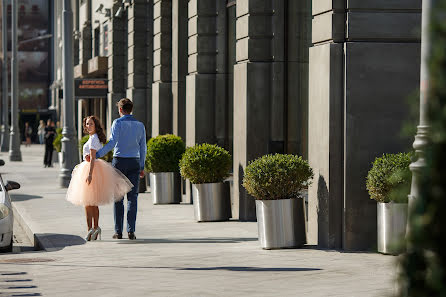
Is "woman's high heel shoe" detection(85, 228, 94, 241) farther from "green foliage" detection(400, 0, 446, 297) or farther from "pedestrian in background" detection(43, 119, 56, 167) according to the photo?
"pedestrian in background" detection(43, 119, 56, 167)

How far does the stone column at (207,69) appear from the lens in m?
18.5

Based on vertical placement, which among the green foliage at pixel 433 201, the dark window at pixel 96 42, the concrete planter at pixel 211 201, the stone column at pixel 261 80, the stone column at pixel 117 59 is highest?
the dark window at pixel 96 42

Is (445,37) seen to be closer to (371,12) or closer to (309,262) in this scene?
(309,262)

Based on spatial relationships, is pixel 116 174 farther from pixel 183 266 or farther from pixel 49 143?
pixel 49 143

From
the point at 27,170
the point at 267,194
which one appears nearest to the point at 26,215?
the point at 267,194

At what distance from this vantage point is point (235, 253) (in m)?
10.9

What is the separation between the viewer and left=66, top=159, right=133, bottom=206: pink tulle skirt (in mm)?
12312

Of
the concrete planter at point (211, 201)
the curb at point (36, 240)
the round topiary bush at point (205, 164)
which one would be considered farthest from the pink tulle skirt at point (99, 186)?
the concrete planter at point (211, 201)

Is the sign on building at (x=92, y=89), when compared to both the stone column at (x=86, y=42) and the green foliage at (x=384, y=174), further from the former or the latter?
the green foliage at (x=384, y=174)

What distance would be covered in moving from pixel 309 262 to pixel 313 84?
268 cm

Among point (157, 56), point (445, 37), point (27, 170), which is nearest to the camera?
point (445, 37)

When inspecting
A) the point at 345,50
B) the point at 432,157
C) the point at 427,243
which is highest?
the point at 345,50

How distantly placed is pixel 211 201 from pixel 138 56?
11952mm

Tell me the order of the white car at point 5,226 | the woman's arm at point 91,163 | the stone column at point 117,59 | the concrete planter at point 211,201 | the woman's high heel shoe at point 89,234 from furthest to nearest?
the stone column at point 117,59 → the concrete planter at point 211,201 → the woman's high heel shoe at point 89,234 → the woman's arm at point 91,163 → the white car at point 5,226
